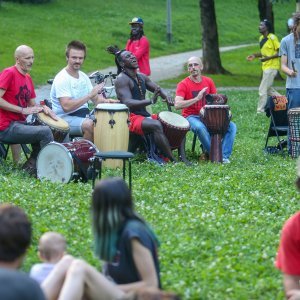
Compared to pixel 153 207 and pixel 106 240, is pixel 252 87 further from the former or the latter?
pixel 106 240

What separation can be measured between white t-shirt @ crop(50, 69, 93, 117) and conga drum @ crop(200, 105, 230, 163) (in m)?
1.73

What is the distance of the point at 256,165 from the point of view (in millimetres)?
13336

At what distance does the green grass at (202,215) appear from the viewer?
7.45 m

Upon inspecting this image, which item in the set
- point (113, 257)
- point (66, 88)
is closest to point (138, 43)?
point (66, 88)

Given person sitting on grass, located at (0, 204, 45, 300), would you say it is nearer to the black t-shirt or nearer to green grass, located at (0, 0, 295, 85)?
the black t-shirt

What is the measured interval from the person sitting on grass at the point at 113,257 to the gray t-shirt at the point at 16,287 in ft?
5.57

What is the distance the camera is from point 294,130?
46.0 ft

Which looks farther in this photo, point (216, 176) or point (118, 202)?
point (216, 176)

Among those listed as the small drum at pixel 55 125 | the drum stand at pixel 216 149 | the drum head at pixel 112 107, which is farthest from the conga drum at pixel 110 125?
the drum stand at pixel 216 149

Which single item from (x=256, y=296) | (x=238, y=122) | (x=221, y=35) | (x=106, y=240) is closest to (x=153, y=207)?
(x=256, y=296)

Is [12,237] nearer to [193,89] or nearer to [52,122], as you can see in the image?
[52,122]

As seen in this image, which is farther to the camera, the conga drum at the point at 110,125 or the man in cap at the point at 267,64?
the man in cap at the point at 267,64

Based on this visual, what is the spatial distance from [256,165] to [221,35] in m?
39.4

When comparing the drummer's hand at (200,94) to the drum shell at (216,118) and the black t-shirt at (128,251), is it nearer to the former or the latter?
the drum shell at (216,118)
